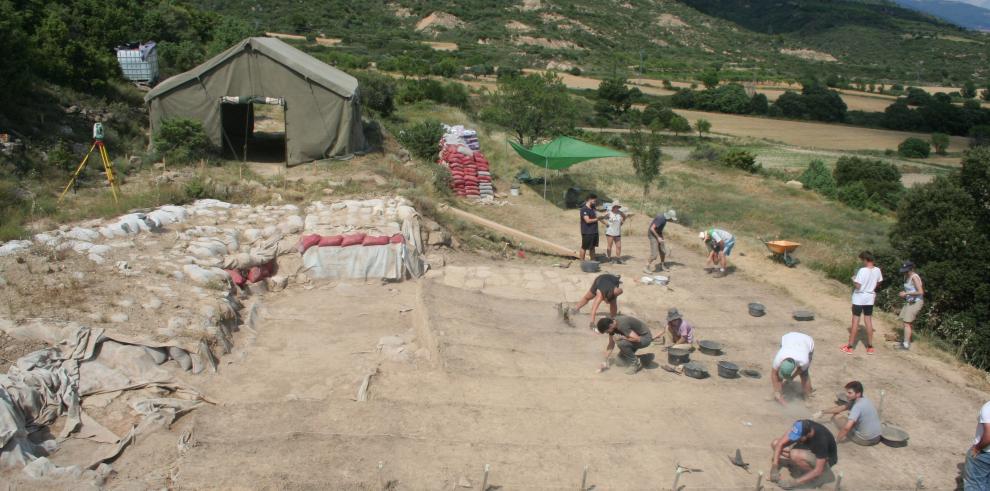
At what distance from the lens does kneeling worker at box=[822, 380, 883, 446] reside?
8.52m

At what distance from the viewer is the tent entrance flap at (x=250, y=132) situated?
719 inches

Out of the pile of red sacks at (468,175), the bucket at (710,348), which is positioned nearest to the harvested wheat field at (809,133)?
the pile of red sacks at (468,175)

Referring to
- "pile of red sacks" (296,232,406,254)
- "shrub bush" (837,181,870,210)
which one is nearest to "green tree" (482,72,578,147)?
"shrub bush" (837,181,870,210)

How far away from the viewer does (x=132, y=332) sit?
29.5 feet

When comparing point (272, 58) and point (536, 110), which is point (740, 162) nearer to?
point (536, 110)

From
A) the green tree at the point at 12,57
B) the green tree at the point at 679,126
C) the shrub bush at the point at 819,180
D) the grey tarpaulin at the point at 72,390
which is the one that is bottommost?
the grey tarpaulin at the point at 72,390

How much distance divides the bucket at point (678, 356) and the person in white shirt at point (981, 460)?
3768 mm

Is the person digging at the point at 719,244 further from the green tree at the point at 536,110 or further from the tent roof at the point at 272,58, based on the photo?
the green tree at the point at 536,110

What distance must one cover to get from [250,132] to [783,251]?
49.6 feet

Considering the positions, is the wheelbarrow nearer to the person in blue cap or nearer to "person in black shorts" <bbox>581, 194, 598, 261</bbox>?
"person in black shorts" <bbox>581, 194, 598, 261</bbox>

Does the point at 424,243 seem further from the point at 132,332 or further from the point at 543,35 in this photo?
the point at 543,35

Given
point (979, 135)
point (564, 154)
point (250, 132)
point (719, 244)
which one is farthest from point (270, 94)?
point (979, 135)

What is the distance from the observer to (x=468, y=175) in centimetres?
2050

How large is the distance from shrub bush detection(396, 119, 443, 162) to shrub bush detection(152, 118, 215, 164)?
22.7ft
